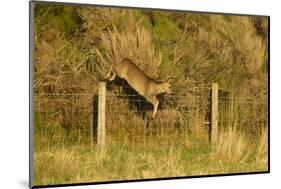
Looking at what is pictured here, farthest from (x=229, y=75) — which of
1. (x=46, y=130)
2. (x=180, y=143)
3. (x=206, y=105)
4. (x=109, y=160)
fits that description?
(x=46, y=130)

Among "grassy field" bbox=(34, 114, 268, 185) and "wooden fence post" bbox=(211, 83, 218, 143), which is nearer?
"grassy field" bbox=(34, 114, 268, 185)

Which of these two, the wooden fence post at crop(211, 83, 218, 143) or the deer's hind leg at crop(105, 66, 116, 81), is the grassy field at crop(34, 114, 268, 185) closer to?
the wooden fence post at crop(211, 83, 218, 143)

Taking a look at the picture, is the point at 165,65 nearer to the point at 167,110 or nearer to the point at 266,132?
the point at 167,110

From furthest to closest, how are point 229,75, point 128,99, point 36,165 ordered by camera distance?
point 229,75, point 128,99, point 36,165

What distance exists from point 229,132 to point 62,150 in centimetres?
204

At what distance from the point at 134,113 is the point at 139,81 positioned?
0.35 metres

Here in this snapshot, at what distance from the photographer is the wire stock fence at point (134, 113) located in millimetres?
7023

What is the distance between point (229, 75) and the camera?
7891 mm

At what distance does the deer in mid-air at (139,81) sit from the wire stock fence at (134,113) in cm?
6

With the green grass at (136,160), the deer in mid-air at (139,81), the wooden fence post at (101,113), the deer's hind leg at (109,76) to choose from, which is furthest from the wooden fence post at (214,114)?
the wooden fence post at (101,113)

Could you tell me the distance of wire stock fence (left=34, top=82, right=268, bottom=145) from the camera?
23.0ft

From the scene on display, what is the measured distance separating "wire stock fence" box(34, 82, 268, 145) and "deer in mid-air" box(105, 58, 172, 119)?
60mm

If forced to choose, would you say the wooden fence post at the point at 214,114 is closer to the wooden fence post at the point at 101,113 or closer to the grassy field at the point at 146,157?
the grassy field at the point at 146,157

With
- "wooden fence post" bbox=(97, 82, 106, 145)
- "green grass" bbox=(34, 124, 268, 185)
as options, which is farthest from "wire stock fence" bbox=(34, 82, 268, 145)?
"green grass" bbox=(34, 124, 268, 185)
